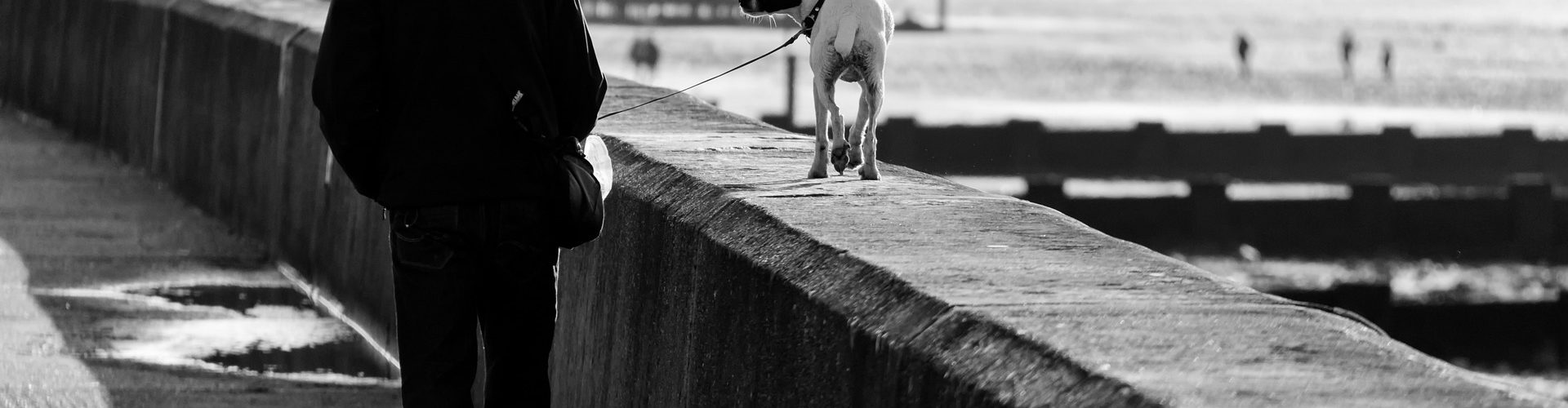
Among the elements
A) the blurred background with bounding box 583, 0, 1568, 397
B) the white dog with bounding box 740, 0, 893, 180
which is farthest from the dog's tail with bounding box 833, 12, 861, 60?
the blurred background with bounding box 583, 0, 1568, 397

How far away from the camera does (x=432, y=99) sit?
3.79 meters

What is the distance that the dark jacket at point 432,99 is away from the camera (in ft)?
12.3

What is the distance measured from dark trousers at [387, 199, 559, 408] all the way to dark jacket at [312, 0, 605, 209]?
5 cm

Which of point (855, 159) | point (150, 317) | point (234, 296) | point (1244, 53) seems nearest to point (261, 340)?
point (150, 317)

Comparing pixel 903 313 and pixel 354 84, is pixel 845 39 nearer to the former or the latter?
pixel 354 84

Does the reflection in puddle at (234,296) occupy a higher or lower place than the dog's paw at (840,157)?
lower

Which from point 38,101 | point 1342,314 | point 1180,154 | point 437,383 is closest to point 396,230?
point 437,383

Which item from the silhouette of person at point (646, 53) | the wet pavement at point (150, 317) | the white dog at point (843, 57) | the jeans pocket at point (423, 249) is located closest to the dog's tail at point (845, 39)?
the white dog at point (843, 57)

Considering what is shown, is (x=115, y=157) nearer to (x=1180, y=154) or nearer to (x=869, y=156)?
(x=869, y=156)

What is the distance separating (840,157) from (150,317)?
342cm

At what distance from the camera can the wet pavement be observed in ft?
19.7

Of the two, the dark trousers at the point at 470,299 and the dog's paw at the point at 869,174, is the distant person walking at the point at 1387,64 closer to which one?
the dog's paw at the point at 869,174

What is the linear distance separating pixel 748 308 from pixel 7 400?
2848 millimetres

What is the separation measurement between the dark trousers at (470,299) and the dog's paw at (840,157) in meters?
0.86
